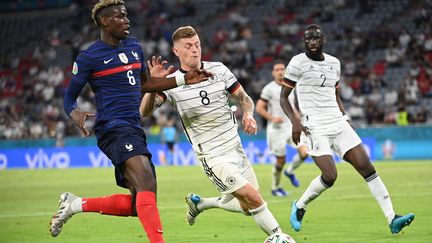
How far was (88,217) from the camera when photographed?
14055 millimetres

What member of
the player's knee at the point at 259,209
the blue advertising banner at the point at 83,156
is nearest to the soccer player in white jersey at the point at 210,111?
the player's knee at the point at 259,209

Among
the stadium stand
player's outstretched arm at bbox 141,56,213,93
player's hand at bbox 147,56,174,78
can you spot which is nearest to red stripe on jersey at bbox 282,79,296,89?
player's outstretched arm at bbox 141,56,213,93

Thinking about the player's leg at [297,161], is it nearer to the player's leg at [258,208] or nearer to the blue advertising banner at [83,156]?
the player's leg at [258,208]

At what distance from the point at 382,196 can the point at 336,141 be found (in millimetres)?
1075

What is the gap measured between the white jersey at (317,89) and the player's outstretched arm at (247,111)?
2316 mm

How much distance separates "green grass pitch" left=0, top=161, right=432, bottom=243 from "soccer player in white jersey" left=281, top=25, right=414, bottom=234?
0.67m

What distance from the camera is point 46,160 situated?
3534cm

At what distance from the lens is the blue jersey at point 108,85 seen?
27.2 feet

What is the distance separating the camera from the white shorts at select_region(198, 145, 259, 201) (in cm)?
880

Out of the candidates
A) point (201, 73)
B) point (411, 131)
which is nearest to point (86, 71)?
point (201, 73)

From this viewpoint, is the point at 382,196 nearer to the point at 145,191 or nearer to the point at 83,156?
the point at 145,191

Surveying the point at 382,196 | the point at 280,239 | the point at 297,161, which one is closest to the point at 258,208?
the point at 280,239

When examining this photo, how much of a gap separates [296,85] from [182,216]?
3.11 meters

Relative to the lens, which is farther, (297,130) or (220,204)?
(297,130)
